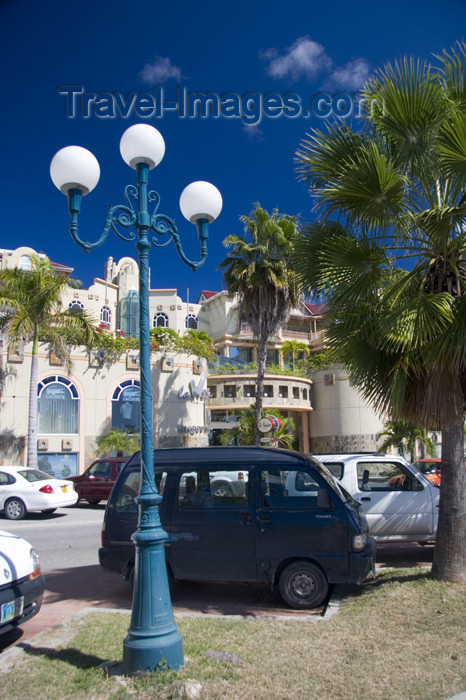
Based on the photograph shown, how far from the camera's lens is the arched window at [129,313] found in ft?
132

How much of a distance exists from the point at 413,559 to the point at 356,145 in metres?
6.88

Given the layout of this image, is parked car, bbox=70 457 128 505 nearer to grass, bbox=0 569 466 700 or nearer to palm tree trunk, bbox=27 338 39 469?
palm tree trunk, bbox=27 338 39 469

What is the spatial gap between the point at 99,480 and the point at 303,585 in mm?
13200

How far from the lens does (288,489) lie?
7.14 metres

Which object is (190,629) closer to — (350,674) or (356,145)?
(350,674)

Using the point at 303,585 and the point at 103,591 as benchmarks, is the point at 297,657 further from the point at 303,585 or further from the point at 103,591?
the point at 103,591

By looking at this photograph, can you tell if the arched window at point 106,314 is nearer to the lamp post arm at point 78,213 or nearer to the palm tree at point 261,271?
the palm tree at point 261,271

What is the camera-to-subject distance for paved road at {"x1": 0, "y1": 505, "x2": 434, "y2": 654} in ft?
22.1

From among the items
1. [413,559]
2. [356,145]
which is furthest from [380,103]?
[413,559]

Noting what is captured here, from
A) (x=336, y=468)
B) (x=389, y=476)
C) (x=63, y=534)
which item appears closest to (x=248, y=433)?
(x=63, y=534)

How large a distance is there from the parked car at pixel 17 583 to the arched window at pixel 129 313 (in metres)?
34.0

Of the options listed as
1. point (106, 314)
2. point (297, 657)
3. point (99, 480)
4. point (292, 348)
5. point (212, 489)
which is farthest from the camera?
point (106, 314)

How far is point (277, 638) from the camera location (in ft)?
18.4

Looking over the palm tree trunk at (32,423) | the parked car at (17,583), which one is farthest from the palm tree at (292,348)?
the parked car at (17,583)
